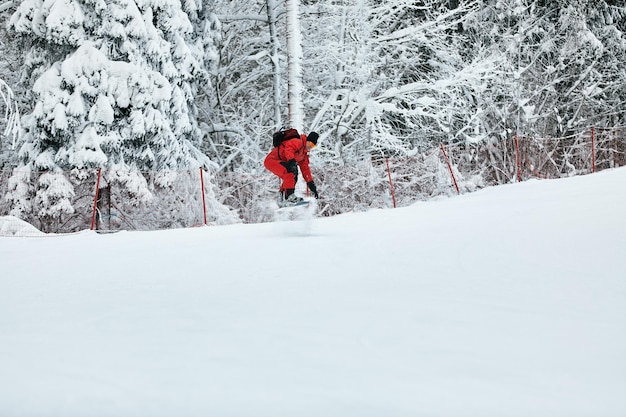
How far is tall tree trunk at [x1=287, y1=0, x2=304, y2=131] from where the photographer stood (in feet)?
45.5

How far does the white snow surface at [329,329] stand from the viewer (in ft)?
9.35

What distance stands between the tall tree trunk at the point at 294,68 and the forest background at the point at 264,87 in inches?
1.7

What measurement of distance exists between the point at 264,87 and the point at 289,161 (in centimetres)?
1313

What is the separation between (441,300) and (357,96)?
1402 centimetres

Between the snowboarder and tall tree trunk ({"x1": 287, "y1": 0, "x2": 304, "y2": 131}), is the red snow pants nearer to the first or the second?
the snowboarder

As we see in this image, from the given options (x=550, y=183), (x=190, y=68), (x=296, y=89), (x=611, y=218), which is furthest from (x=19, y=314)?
(x=190, y=68)

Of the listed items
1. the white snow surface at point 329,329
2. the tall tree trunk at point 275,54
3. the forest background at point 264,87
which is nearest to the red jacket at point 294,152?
the white snow surface at point 329,329

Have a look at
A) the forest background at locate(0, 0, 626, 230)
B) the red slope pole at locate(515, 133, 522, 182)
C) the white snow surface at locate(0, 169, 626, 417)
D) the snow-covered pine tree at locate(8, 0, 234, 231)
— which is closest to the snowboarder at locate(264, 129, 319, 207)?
the white snow surface at locate(0, 169, 626, 417)

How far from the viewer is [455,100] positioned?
58.9ft

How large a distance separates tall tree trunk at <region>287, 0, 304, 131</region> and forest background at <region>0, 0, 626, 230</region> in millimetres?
44

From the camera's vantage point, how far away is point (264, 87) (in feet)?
70.3

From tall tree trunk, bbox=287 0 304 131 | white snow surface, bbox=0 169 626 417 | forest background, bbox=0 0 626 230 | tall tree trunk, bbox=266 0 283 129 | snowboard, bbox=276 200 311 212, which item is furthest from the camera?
tall tree trunk, bbox=266 0 283 129

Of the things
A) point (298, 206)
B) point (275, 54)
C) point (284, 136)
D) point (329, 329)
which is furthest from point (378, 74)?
point (329, 329)

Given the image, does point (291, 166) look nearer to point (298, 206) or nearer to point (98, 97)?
point (298, 206)
